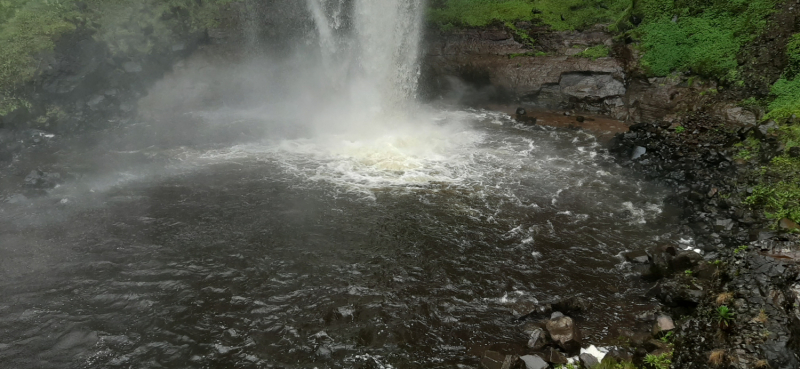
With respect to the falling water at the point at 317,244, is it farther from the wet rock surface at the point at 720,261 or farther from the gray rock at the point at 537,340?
the wet rock surface at the point at 720,261

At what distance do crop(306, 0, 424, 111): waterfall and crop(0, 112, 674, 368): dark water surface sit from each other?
20.8 ft

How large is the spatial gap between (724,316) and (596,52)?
702 inches

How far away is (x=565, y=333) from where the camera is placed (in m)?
8.36

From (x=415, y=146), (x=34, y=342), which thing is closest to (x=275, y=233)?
(x=34, y=342)

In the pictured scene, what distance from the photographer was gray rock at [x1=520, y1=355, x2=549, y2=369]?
7.74 meters

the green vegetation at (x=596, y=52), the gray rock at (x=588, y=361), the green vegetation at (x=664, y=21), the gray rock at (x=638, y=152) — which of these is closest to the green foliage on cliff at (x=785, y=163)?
the green vegetation at (x=664, y=21)

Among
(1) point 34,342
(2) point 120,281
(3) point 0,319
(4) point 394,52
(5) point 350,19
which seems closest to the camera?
(1) point 34,342

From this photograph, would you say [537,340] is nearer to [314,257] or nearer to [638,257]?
[638,257]

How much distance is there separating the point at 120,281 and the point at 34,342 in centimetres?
201

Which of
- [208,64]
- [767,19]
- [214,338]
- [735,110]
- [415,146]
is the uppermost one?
[767,19]

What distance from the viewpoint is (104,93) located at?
2123cm

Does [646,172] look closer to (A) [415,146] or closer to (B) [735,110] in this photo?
(B) [735,110]

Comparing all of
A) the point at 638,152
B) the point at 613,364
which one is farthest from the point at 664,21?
the point at 613,364

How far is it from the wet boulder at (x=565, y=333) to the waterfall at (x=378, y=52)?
15.7 metres
